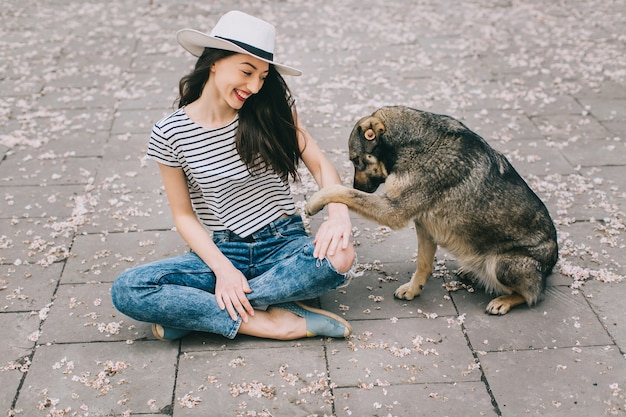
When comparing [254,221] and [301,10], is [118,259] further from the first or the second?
[301,10]

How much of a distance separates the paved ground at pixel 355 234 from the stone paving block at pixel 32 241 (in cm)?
2

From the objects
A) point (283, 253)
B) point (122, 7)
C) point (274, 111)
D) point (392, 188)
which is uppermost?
point (274, 111)

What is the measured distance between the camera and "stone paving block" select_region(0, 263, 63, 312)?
4.50m

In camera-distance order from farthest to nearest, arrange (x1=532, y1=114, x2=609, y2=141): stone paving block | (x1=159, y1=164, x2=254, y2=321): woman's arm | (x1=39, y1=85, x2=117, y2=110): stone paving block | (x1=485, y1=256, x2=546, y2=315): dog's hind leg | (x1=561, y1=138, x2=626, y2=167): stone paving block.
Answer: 1. (x1=39, y1=85, x2=117, y2=110): stone paving block
2. (x1=532, y1=114, x2=609, y2=141): stone paving block
3. (x1=561, y1=138, x2=626, y2=167): stone paving block
4. (x1=485, y1=256, x2=546, y2=315): dog's hind leg
5. (x1=159, y1=164, x2=254, y2=321): woman's arm

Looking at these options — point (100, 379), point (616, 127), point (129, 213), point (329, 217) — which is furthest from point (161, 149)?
point (616, 127)

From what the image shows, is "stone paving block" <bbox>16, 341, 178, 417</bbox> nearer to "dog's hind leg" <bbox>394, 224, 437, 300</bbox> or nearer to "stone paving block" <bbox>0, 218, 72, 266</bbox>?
"stone paving block" <bbox>0, 218, 72, 266</bbox>

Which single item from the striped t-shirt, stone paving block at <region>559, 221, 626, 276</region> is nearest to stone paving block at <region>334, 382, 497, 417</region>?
the striped t-shirt

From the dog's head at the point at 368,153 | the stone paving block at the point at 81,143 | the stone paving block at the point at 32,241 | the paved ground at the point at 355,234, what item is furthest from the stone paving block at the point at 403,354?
the stone paving block at the point at 81,143

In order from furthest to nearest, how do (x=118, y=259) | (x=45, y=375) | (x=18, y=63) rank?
(x=18, y=63)
(x=118, y=259)
(x=45, y=375)

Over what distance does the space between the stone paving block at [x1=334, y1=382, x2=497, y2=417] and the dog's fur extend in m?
0.80

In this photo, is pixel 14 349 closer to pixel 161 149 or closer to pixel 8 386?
pixel 8 386

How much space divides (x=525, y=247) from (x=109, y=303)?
259 centimetres

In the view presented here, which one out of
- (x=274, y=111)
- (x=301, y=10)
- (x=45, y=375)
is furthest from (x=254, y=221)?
(x=301, y=10)

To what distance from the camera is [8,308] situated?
14.7 ft
